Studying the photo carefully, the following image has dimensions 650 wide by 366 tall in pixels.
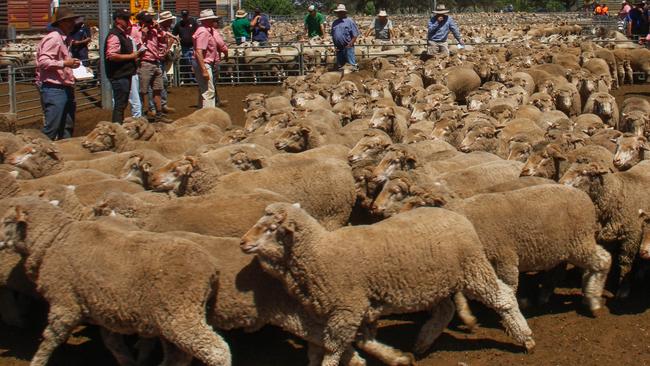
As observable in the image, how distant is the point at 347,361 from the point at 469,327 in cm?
122

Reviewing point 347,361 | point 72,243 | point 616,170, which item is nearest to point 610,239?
point 616,170

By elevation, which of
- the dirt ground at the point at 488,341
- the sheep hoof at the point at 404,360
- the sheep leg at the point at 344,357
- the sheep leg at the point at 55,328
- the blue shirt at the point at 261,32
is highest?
the blue shirt at the point at 261,32

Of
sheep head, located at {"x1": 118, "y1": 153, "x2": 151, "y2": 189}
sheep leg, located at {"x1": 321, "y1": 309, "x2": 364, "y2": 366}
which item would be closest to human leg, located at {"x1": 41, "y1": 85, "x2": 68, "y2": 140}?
sheep head, located at {"x1": 118, "y1": 153, "x2": 151, "y2": 189}

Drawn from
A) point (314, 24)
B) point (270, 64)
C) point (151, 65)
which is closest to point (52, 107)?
point (151, 65)

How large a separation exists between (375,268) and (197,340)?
125cm

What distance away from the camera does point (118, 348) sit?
5926 millimetres

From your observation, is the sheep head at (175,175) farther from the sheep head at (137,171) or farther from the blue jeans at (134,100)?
the blue jeans at (134,100)

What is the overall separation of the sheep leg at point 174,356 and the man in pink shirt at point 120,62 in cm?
711

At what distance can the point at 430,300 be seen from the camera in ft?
19.2

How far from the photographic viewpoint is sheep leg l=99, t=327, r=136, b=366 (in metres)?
5.91

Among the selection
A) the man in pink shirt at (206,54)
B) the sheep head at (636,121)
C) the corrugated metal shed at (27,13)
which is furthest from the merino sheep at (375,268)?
the corrugated metal shed at (27,13)

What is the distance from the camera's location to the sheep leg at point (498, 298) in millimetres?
5984

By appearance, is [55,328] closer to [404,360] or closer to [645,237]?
[404,360]

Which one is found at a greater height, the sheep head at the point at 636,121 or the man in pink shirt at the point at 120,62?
the man in pink shirt at the point at 120,62
